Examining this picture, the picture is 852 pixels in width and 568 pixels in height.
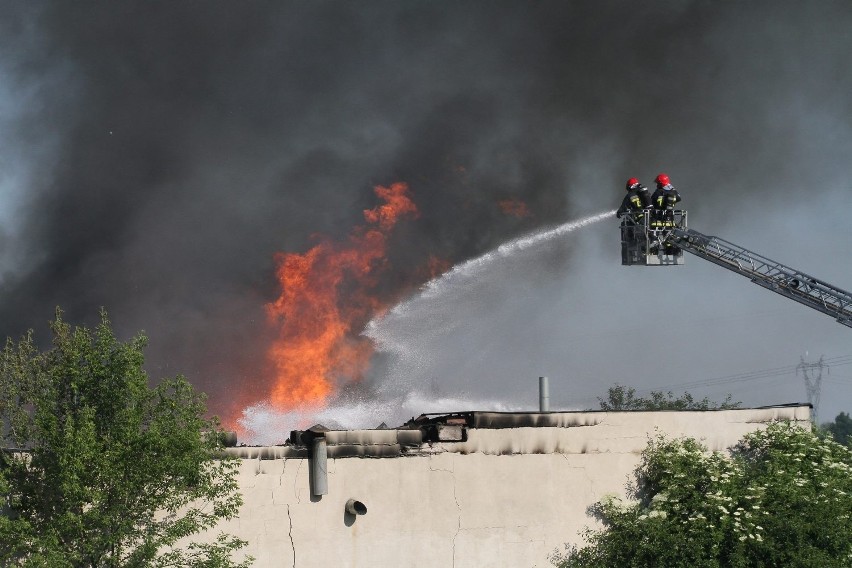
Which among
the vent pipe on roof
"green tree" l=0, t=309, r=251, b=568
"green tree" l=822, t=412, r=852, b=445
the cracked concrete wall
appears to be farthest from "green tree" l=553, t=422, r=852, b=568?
"green tree" l=822, t=412, r=852, b=445

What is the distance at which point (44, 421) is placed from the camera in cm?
1716

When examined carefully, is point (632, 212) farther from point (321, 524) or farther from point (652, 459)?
point (321, 524)

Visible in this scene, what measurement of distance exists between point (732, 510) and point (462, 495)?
499cm

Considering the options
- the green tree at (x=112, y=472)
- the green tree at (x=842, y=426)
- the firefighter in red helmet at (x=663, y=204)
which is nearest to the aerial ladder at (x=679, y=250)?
the firefighter in red helmet at (x=663, y=204)

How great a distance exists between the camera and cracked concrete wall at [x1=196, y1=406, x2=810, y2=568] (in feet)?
64.0

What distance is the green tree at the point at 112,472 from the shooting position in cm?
1684

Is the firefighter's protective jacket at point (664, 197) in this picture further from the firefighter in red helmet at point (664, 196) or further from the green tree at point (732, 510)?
the green tree at point (732, 510)

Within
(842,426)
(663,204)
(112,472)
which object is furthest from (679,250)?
(842,426)

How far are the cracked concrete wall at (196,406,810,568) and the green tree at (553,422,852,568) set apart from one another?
0.46 m

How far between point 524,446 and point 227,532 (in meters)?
6.05

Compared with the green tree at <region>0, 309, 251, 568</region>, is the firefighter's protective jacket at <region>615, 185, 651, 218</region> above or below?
above

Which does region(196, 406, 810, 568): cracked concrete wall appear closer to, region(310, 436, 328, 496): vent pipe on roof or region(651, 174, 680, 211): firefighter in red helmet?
region(310, 436, 328, 496): vent pipe on roof

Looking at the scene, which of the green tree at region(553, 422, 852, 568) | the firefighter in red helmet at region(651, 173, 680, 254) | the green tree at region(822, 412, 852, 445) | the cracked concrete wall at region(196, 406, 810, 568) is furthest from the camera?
the green tree at region(822, 412, 852, 445)

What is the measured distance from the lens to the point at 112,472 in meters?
17.2
